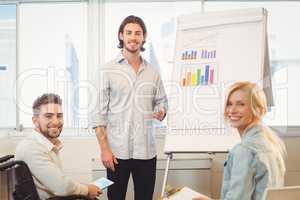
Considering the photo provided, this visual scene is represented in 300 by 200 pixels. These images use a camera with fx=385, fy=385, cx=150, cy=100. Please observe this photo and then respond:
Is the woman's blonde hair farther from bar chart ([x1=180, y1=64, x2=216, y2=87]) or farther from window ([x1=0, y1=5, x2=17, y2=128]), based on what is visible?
window ([x1=0, y1=5, x2=17, y2=128])

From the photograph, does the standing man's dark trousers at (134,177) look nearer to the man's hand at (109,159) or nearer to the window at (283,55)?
the man's hand at (109,159)

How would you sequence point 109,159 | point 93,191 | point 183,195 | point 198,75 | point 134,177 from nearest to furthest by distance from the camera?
point 183,195
point 93,191
point 109,159
point 134,177
point 198,75

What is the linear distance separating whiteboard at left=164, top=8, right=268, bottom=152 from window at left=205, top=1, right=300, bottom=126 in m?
0.78

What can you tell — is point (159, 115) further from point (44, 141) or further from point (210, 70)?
point (44, 141)

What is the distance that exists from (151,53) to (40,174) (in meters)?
1.79

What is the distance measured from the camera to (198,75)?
2.97 m

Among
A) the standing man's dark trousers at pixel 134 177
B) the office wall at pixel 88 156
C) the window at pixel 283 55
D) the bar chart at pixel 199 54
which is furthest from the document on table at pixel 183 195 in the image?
the window at pixel 283 55

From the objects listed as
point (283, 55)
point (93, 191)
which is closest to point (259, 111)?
point (93, 191)

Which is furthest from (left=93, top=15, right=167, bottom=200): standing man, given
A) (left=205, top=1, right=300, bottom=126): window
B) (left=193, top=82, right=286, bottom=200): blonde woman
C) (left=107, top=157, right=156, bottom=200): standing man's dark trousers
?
(left=205, top=1, right=300, bottom=126): window

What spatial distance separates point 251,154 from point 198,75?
1357mm

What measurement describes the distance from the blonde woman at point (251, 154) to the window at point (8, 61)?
8.03 ft

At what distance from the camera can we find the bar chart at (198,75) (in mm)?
2926

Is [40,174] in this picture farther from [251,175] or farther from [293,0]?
[293,0]

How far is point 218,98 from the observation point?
113 inches
